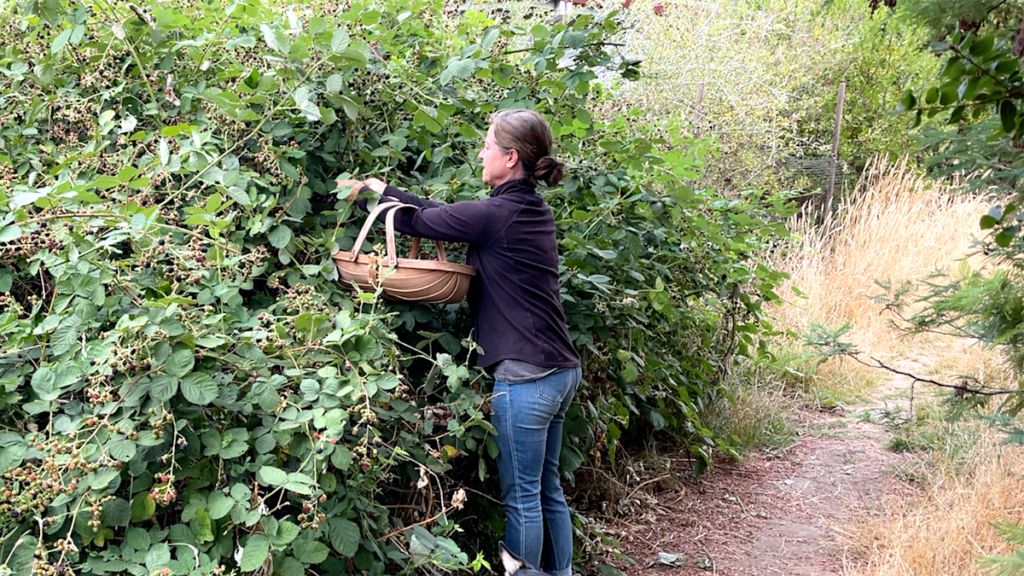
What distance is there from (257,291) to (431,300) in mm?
538

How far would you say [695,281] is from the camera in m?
4.59

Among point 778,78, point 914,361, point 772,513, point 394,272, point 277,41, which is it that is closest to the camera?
point 277,41

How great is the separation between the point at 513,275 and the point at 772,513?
104 inches

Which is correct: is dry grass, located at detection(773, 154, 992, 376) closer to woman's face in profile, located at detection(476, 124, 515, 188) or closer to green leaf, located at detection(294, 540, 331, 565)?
woman's face in profile, located at detection(476, 124, 515, 188)

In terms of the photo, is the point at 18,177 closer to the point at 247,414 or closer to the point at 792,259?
the point at 247,414

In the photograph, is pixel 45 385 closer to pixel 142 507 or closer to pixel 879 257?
pixel 142 507

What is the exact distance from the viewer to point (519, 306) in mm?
2908

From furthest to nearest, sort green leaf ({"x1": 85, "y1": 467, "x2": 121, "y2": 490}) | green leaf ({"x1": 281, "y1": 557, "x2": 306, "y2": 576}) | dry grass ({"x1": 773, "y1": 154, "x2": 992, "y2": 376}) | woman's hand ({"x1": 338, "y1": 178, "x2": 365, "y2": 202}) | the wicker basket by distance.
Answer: dry grass ({"x1": 773, "y1": 154, "x2": 992, "y2": 376}), woman's hand ({"x1": 338, "y1": 178, "x2": 365, "y2": 202}), the wicker basket, green leaf ({"x1": 281, "y1": 557, "x2": 306, "y2": 576}), green leaf ({"x1": 85, "y1": 467, "x2": 121, "y2": 490})

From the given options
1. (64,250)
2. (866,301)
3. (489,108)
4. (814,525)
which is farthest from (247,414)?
(866,301)

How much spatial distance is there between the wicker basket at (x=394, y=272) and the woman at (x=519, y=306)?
0.50 ft

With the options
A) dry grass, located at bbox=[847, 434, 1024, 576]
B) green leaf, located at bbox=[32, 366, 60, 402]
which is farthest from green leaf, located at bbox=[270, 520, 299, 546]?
dry grass, located at bbox=[847, 434, 1024, 576]

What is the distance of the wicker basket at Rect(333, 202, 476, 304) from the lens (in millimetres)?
2525

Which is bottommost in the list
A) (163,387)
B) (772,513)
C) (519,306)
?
(772,513)

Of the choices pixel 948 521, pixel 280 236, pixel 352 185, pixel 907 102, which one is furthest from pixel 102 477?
pixel 948 521
